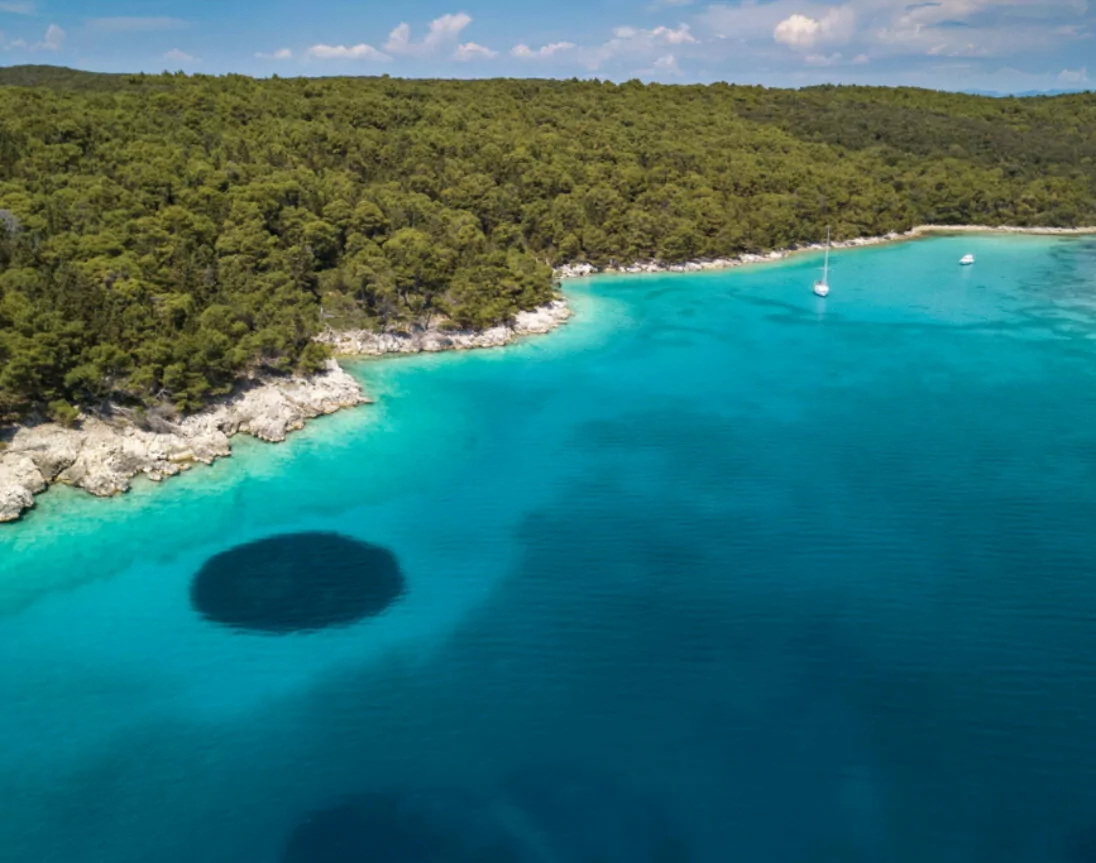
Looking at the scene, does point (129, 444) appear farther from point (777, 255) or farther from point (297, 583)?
point (777, 255)

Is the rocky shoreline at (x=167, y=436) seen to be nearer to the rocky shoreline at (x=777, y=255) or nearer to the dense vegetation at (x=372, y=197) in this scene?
the dense vegetation at (x=372, y=197)

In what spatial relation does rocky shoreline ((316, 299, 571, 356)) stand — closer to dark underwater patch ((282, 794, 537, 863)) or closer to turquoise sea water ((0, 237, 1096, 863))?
turquoise sea water ((0, 237, 1096, 863))

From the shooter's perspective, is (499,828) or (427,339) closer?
(499,828)

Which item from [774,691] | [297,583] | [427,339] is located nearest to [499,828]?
[774,691]

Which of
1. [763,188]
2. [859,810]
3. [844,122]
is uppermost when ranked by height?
[844,122]

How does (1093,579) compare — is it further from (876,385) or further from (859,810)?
(876,385)

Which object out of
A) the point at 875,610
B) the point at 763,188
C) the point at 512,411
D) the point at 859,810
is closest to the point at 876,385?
the point at 512,411

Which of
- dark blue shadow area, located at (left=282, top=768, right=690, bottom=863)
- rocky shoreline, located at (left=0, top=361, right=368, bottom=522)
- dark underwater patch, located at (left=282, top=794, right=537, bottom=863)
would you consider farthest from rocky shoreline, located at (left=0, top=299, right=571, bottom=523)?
dark blue shadow area, located at (left=282, top=768, right=690, bottom=863)
